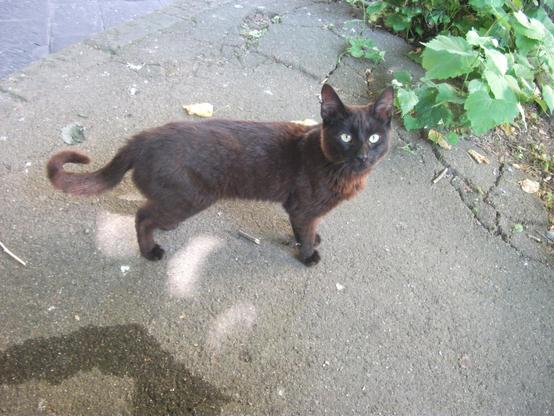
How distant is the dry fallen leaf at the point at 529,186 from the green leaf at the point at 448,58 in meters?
1.15

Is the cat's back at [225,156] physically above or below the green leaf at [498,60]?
below

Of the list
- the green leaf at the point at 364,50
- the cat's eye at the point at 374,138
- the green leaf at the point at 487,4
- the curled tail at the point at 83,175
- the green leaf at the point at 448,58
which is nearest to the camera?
the curled tail at the point at 83,175

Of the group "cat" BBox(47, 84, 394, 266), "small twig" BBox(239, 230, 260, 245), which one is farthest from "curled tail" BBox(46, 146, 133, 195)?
"small twig" BBox(239, 230, 260, 245)

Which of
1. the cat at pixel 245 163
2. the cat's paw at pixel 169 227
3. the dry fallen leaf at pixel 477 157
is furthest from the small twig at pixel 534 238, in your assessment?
the cat's paw at pixel 169 227

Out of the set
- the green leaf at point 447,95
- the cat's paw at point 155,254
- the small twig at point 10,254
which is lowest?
the small twig at point 10,254

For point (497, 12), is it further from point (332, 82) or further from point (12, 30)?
point (12, 30)

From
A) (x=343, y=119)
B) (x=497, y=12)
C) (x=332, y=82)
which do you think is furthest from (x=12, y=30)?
(x=497, y=12)

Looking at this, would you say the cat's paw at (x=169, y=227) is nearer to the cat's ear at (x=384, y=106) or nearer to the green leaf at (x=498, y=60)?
the cat's ear at (x=384, y=106)

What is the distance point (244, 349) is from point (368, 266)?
38.9 inches

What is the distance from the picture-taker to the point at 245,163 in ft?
7.42

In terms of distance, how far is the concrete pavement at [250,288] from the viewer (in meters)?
2.13

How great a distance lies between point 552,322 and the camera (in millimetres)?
2691

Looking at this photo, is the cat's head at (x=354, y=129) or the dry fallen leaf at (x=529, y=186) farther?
the dry fallen leaf at (x=529, y=186)

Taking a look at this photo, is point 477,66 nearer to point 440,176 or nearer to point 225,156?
point 440,176
